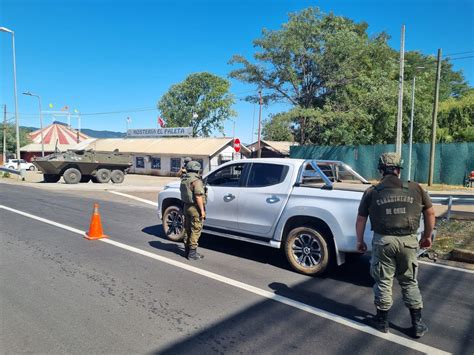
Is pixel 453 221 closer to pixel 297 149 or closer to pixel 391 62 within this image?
pixel 297 149

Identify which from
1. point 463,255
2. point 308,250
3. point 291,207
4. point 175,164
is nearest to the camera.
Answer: point 308,250

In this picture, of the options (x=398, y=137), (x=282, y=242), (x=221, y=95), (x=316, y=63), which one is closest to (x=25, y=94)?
A: (x=221, y=95)

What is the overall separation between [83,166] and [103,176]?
133 cm

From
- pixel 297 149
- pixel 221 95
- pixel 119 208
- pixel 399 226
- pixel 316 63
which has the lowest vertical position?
pixel 119 208

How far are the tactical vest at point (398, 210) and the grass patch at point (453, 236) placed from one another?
12.7 feet

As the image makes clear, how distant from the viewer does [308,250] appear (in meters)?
5.27

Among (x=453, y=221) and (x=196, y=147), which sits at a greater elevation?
(x=196, y=147)

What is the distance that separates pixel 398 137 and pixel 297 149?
8.59m

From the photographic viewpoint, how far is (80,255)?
6.05 metres

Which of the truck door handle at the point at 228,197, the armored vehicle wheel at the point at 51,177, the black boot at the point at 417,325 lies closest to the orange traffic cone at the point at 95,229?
the truck door handle at the point at 228,197

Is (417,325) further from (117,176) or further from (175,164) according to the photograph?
(175,164)

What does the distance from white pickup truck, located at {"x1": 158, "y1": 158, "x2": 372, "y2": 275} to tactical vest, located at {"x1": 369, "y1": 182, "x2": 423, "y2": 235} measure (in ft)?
4.30

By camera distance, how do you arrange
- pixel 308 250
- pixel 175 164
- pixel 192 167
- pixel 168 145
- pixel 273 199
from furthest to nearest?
1. pixel 168 145
2. pixel 175 164
3. pixel 192 167
4. pixel 273 199
5. pixel 308 250

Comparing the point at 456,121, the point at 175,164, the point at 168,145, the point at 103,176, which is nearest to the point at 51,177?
the point at 103,176
